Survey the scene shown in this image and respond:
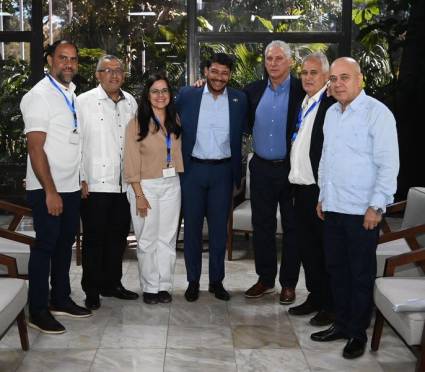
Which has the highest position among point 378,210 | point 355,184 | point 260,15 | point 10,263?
point 260,15

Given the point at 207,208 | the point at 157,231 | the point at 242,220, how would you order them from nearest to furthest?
the point at 157,231
the point at 207,208
the point at 242,220

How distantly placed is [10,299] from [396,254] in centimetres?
245

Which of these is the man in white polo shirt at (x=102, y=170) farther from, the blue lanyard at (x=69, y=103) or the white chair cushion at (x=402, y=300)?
the white chair cushion at (x=402, y=300)

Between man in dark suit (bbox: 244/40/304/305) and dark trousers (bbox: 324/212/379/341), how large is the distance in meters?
0.88

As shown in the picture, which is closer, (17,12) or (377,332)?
(377,332)

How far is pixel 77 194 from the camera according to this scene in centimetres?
422

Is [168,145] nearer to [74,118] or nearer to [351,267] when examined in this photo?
[74,118]

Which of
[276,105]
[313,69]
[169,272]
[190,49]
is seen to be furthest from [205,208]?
[190,49]

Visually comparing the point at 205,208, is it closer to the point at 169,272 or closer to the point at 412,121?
the point at 169,272

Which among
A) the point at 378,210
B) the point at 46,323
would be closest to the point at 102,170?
the point at 46,323

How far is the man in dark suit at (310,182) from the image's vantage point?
434 cm

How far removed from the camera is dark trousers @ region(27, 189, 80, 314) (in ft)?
13.2

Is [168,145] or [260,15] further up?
[260,15]

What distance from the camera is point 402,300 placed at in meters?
3.39
